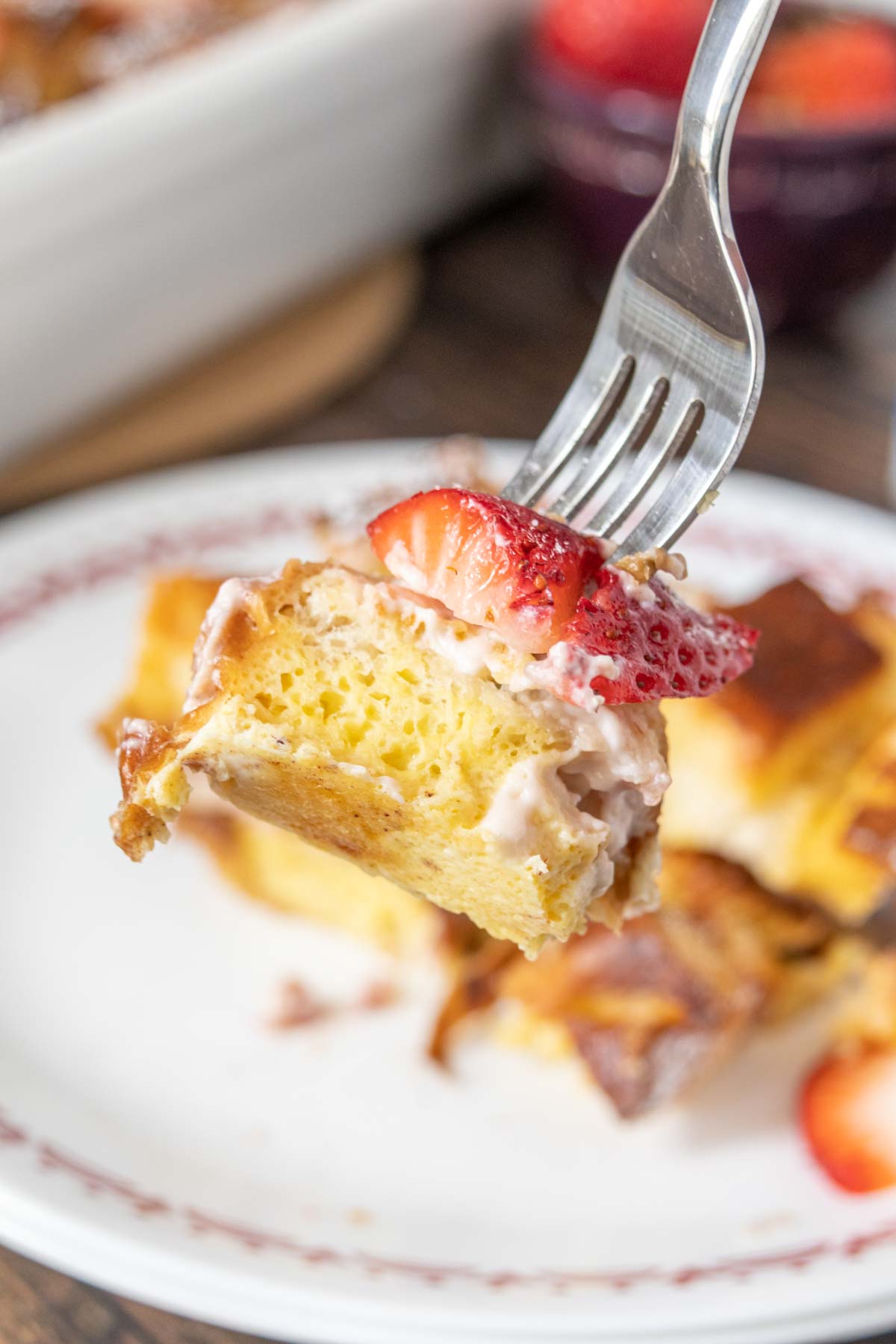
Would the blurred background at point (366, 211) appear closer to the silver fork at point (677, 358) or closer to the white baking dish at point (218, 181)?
the white baking dish at point (218, 181)

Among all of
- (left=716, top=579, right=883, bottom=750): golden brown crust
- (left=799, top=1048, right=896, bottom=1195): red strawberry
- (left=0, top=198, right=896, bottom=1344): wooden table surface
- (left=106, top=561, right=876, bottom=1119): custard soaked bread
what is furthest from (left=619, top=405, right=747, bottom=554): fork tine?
(left=0, top=198, right=896, bottom=1344): wooden table surface

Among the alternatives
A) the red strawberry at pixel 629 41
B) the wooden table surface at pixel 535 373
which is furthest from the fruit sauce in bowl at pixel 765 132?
the wooden table surface at pixel 535 373

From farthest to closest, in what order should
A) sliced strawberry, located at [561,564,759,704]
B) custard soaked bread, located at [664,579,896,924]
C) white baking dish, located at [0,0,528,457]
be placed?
white baking dish, located at [0,0,528,457] → custard soaked bread, located at [664,579,896,924] → sliced strawberry, located at [561,564,759,704]

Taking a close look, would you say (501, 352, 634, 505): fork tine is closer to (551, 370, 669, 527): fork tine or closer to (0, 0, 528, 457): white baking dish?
(551, 370, 669, 527): fork tine

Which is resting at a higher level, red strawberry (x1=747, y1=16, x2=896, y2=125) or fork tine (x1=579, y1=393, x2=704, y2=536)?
fork tine (x1=579, y1=393, x2=704, y2=536)

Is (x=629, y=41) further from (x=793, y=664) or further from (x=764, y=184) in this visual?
(x=793, y=664)

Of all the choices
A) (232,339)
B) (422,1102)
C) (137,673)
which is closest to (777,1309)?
(422,1102)

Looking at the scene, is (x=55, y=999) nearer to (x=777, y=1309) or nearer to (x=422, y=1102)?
(x=422, y=1102)
